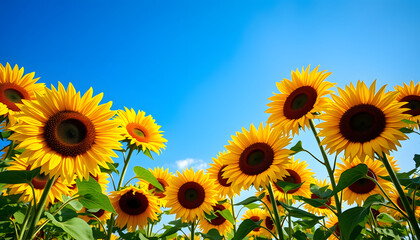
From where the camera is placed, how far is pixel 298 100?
4352 millimetres

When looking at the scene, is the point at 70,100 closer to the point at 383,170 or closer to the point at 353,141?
the point at 353,141

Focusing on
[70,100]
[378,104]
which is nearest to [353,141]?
[378,104]

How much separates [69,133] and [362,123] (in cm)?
345

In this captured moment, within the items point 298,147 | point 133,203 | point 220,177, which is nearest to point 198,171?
point 220,177

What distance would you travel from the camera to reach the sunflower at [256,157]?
4.08 m

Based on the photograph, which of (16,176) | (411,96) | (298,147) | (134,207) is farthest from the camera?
(411,96)

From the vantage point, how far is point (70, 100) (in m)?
3.04

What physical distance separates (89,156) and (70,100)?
2.12 ft

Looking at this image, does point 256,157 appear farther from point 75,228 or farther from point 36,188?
point 36,188

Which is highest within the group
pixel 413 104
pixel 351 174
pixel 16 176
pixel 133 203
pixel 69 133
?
pixel 413 104

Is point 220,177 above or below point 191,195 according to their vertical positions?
above

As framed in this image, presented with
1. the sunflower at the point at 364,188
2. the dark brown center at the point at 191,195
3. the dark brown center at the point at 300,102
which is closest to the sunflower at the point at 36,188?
the dark brown center at the point at 191,195

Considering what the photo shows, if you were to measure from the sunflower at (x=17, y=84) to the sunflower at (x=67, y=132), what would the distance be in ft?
7.06

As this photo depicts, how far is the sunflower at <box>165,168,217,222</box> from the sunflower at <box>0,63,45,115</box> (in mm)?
2991
